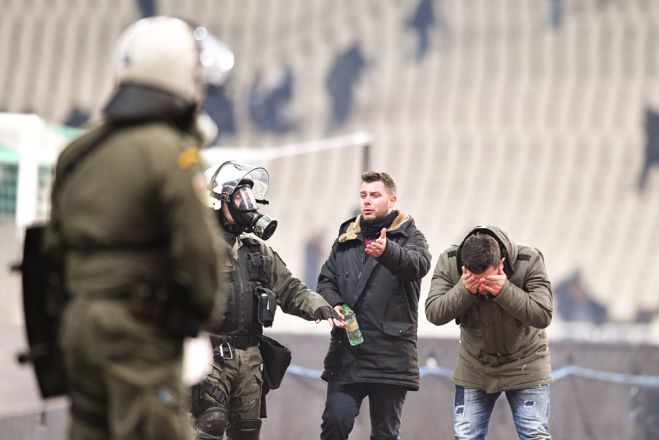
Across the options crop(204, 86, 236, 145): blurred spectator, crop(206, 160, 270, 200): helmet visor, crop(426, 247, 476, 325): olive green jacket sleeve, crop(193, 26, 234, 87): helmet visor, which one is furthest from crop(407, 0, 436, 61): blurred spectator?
crop(193, 26, 234, 87): helmet visor

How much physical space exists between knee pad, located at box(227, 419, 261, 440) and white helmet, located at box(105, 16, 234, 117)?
3234mm

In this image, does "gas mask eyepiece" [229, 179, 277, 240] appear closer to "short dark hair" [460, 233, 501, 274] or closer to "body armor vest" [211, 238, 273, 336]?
"body armor vest" [211, 238, 273, 336]

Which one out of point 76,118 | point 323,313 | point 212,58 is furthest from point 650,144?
point 212,58

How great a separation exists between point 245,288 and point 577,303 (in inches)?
262

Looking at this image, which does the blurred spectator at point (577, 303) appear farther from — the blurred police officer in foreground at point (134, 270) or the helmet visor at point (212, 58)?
the blurred police officer in foreground at point (134, 270)

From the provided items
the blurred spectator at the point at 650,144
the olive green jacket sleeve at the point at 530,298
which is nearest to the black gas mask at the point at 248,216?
the olive green jacket sleeve at the point at 530,298

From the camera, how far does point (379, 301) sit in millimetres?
7219

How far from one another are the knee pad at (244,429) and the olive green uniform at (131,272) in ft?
10.5

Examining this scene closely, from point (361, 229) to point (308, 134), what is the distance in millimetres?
5556

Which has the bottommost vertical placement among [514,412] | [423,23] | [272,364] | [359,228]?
[514,412]

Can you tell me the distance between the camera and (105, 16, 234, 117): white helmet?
353cm

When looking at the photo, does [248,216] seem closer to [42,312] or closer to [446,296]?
[446,296]

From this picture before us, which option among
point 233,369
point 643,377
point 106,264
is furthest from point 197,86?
point 643,377

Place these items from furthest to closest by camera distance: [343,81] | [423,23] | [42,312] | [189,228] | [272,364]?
[423,23] < [343,81] < [272,364] < [42,312] < [189,228]
